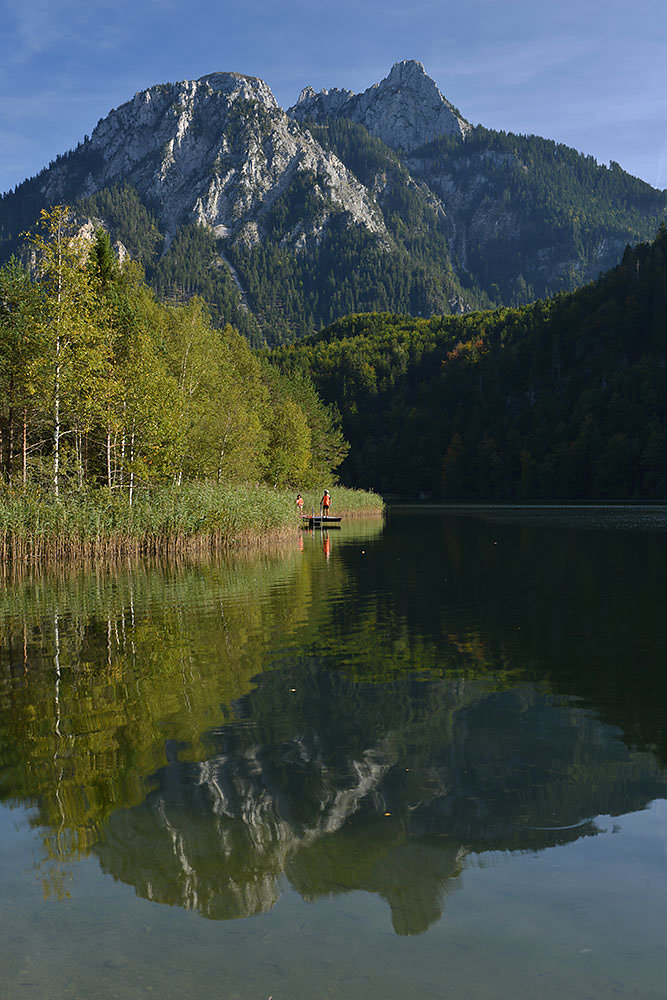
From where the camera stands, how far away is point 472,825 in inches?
281

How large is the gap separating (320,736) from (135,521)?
2821cm

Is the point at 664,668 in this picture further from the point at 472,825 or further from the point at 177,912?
the point at 177,912

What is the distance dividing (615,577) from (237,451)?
38.4 m

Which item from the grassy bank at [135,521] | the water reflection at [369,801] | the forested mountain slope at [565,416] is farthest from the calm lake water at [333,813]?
the forested mountain slope at [565,416]

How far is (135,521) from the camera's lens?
36.5 metres

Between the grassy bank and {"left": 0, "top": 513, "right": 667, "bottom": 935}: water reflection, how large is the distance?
11.5 metres

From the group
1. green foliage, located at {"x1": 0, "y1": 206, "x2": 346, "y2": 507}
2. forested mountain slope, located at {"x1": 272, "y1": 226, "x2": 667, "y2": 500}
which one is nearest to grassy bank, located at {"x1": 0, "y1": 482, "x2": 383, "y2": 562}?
green foliage, located at {"x1": 0, "y1": 206, "x2": 346, "y2": 507}

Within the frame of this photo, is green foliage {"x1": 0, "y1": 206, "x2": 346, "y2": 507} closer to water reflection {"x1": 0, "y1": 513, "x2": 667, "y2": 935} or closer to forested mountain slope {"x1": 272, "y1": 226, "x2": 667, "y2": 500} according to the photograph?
water reflection {"x1": 0, "y1": 513, "x2": 667, "y2": 935}

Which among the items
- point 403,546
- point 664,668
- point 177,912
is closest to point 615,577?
point 664,668

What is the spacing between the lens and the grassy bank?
3250 cm

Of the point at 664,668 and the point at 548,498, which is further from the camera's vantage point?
the point at 548,498

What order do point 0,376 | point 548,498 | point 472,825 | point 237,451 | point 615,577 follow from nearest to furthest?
point 472,825, point 615,577, point 0,376, point 237,451, point 548,498

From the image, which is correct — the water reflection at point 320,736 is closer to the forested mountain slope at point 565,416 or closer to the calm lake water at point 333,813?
the calm lake water at point 333,813

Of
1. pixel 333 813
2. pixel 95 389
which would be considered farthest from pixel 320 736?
pixel 95 389
